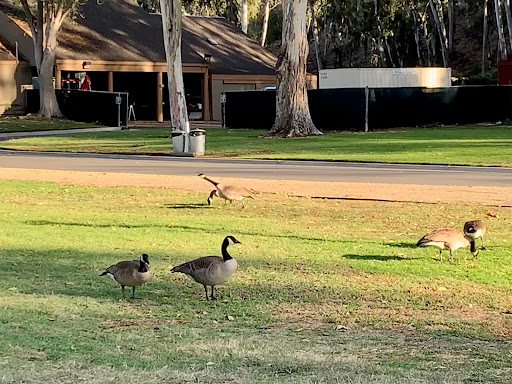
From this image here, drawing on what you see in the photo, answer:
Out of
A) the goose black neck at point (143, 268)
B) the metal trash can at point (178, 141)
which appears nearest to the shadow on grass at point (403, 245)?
the goose black neck at point (143, 268)

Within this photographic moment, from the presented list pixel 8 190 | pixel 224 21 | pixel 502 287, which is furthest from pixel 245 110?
pixel 502 287

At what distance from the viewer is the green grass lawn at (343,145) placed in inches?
1249

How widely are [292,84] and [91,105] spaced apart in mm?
15351

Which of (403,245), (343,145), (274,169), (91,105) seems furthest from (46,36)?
(403,245)

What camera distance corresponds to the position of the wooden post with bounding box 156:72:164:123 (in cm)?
6175

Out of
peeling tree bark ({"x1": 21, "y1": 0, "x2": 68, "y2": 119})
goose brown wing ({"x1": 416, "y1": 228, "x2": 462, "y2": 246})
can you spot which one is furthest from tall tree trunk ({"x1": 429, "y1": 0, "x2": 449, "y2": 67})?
goose brown wing ({"x1": 416, "y1": 228, "x2": 462, "y2": 246})

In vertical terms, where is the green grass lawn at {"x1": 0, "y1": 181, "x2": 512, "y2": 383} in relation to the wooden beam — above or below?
below

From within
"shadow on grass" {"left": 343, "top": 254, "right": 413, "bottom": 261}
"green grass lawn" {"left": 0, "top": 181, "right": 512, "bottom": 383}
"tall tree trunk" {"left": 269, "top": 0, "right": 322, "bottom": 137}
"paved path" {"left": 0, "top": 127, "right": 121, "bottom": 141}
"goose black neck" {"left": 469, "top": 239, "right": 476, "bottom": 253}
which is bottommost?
"paved path" {"left": 0, "top": 127, "right": 121, "bottom": 141}

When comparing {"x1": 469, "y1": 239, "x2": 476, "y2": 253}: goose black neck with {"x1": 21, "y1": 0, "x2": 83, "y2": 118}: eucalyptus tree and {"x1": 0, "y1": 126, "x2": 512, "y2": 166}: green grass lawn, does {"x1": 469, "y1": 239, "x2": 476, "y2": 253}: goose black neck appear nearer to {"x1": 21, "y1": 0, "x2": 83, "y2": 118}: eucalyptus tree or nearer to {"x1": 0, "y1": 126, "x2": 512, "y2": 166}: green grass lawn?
{"x1": 0, "y1": 126, "x2": 512, "y2": 166}: green grass lawn

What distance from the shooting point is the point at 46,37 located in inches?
2110

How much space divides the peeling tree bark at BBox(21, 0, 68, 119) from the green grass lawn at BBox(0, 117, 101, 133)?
1.33 meters

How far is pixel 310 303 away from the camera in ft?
34.4

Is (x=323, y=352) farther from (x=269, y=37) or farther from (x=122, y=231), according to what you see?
(x=269, y=37)

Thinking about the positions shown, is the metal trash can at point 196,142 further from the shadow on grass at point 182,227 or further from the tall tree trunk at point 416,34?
the tall tree trunk at point 416,34
